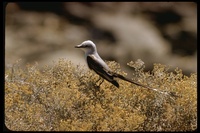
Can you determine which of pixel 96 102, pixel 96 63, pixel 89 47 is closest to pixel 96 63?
pixel 96 63

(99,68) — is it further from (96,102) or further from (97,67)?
(96,102)

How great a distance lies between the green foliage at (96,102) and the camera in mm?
3197

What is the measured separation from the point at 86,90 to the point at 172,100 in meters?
0.51

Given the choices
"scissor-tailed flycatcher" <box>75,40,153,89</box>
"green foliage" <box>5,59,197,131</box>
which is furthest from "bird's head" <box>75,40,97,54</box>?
"green foliage" <box>5,59,197,131</box>

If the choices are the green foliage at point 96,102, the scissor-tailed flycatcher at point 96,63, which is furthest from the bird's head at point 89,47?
the green foliage at point 96,102

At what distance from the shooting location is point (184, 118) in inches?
129

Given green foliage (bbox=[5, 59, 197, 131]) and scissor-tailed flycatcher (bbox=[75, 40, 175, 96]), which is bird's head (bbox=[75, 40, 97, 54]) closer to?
scissor-tailed flycatcher (bbox=[75, 40, 175, 96])

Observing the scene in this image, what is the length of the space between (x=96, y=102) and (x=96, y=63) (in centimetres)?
26

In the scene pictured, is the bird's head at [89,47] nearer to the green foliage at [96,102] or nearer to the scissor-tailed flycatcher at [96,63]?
the scissor-tailed flycatcher at [96,63]

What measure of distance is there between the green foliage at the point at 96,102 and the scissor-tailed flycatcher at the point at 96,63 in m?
0.04

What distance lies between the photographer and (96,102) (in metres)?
3.33

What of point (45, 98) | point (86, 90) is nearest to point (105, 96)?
Answer: point (86, 90)

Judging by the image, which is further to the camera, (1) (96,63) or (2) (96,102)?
(1) (96,63)

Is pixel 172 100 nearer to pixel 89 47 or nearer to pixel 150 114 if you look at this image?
pixel 150 114
